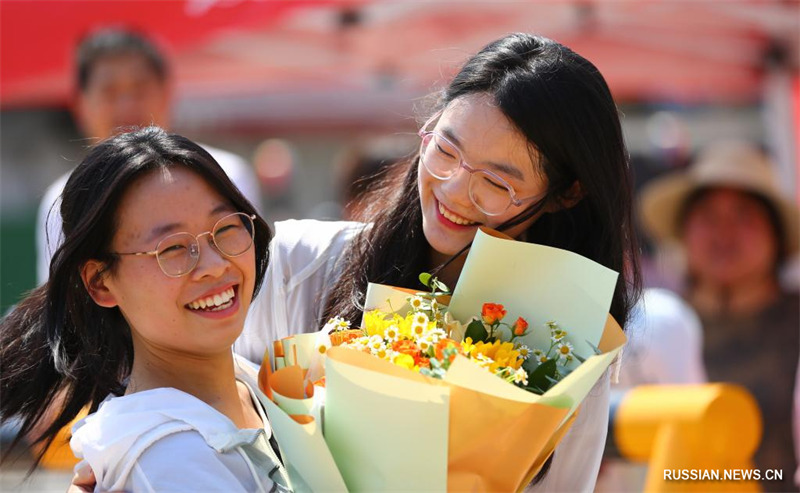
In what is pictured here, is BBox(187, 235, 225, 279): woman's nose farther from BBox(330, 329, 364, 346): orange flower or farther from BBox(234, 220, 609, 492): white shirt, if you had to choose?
BBox(234, 220, 609, 492): white shirt

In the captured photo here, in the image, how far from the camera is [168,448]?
5.72 ft

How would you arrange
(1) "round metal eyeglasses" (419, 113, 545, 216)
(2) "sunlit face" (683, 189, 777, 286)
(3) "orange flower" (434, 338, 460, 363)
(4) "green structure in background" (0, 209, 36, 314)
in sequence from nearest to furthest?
(3) "orange flower" (434, 338, 460, 363) < (1) "round metal eyeglasses" (419, 113, 545, 216) < (2) "sunlit face" (683, 189, 777, 286) < (4) "green structure in background" (0, 209, 36, 314)

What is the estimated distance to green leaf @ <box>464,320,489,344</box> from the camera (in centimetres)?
201

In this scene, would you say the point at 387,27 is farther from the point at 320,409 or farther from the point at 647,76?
the point at 320,409

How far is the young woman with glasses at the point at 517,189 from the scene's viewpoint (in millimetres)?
2270

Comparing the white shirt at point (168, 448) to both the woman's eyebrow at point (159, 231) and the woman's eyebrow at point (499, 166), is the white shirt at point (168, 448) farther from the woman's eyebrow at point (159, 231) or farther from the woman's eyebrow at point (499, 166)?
the woman's eyebrow at point (499, 166)

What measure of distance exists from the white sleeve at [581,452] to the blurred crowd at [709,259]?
154cm

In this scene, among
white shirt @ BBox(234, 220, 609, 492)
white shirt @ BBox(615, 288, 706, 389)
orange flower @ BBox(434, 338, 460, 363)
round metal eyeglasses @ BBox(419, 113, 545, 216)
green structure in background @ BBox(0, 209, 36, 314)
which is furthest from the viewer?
green structure in background @ BBox(0, 209, 36, 314)

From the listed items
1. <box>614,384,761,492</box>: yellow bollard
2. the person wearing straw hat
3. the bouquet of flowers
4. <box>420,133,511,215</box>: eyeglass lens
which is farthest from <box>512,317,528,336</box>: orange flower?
the person wearing straw hat

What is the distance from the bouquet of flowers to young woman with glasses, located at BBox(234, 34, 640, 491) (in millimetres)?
233

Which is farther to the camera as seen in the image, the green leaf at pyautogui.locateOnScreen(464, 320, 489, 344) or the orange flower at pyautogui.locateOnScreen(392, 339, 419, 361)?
the green leaf at pyautogui.locateOnScreen(464, 320, 489, 344)

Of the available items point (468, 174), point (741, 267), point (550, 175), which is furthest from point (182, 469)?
point (741, 267)

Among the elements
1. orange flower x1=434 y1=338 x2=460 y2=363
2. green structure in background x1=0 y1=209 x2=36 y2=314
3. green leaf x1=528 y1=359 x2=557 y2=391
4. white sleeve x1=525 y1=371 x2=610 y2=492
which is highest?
orange flower x1=434 y1=338 x2=460 y2=363

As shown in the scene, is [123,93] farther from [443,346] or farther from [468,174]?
[443,346]
